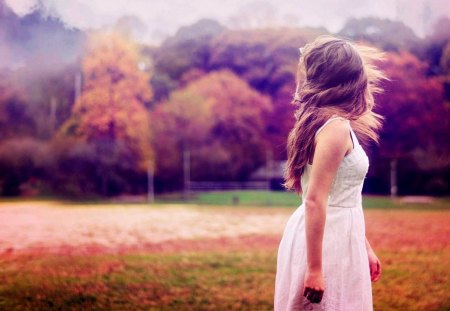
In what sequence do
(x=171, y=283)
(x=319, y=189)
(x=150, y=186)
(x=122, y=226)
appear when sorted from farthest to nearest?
(x=150, y=186) < (x=122, y=226) < (x=171, y=283) < (x=319, y=189)

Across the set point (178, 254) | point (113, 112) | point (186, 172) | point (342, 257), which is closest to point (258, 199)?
point (186, 172)

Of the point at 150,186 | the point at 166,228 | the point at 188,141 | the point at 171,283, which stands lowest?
the point at 171,283

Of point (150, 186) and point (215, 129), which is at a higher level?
point (215, 129)

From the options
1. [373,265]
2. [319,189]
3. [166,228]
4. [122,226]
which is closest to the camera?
[319,189]

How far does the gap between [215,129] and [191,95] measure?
39cm

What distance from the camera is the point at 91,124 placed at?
4.18 m

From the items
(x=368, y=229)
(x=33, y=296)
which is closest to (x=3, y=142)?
(x=33, y=296)

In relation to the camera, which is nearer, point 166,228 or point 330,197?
point 330,197

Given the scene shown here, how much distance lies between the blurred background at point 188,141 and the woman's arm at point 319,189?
6.90ft

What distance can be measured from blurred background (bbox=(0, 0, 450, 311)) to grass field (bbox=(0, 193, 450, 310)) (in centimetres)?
1

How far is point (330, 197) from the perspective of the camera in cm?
147

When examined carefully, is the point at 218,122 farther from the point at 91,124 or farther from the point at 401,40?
the point at 401,40

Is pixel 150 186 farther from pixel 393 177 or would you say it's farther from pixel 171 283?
pixel 393 177

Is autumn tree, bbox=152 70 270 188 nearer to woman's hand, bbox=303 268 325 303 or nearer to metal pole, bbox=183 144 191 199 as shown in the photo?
metal pole, bbox=183 144 191 199
